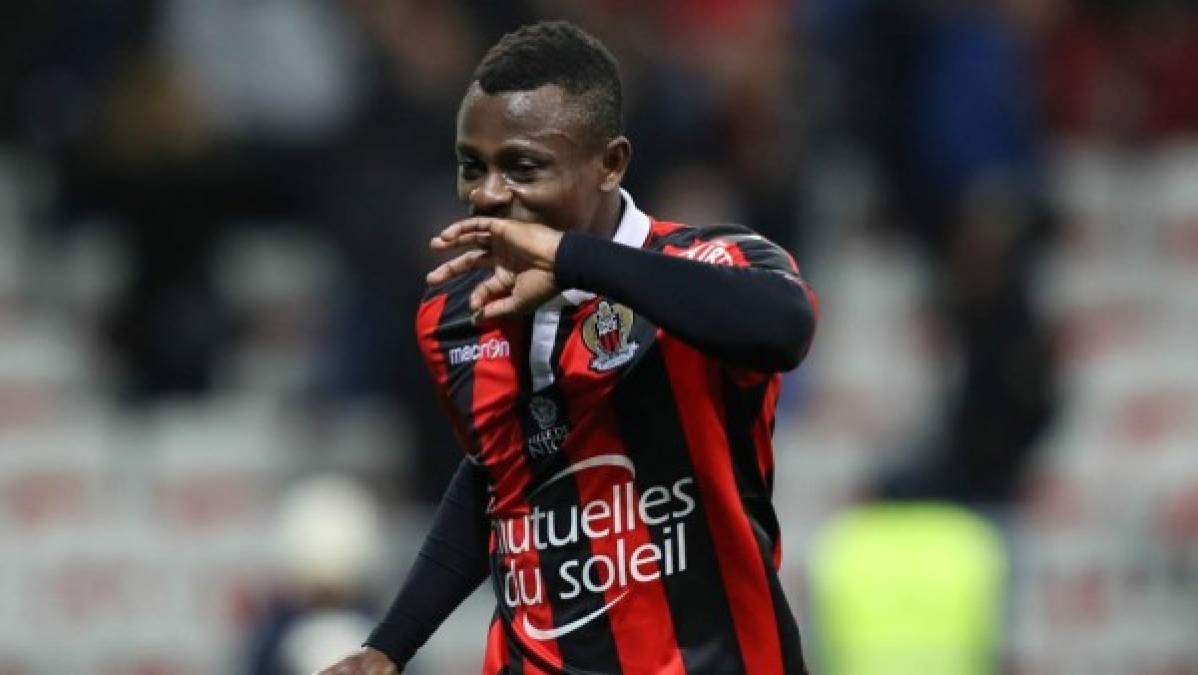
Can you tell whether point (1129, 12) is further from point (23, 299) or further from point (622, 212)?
point (622, 212)

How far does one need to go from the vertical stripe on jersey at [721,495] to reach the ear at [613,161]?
0.27 metres

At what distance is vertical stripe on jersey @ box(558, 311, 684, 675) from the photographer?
13.2ft

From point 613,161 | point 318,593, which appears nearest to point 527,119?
point 613,161

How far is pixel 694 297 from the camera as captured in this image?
3629 mm

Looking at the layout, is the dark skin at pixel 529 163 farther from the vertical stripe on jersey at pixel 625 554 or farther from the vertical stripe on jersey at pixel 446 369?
the vertical stripe on jersey at pixel 446 369

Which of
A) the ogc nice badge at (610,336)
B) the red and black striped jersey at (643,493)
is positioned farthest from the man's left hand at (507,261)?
the ogc nice badge at (610,336)

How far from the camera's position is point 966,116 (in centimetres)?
1054

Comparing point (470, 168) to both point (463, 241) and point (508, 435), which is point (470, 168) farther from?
point (508, 435)

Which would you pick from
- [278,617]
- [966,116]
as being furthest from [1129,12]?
Result: [278,617]

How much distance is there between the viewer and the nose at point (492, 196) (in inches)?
151

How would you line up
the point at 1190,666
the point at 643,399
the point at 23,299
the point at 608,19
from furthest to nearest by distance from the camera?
1. the point at 23,299
2. the point at 608,19
3. the point at 1190,666
4. the point at 643,399

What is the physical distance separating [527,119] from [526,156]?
0.19 feet

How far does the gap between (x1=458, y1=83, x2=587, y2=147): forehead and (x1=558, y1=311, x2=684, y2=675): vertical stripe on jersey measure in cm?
38

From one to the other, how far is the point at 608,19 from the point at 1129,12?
2.64 meters
